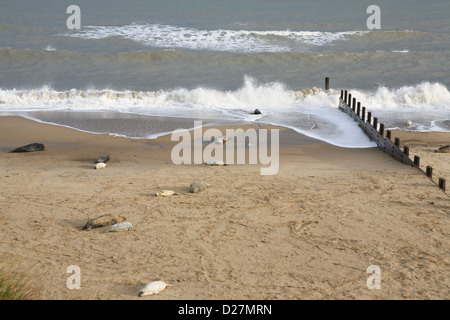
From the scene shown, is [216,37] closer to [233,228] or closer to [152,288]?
[233,228]

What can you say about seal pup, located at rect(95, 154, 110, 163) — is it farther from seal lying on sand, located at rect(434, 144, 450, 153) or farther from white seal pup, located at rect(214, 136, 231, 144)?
seal lying on sand, located at rect(434, 144, 450, 153)

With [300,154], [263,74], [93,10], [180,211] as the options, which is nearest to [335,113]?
[300,154]

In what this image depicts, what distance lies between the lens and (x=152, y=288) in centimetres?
578

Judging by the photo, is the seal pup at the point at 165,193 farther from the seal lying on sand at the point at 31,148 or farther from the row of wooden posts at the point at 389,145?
the seal lying on sand at the point at 31,148

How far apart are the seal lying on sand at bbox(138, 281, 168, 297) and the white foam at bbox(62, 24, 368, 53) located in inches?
1019

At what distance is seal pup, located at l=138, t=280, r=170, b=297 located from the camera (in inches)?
226

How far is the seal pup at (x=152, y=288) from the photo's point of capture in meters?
5.73

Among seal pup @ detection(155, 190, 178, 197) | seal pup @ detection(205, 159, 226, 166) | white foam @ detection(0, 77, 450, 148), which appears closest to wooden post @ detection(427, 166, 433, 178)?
seal pup @ detection(205, 159, 226, 166)

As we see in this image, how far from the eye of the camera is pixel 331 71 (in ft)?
82.6

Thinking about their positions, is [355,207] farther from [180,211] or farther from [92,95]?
[92,95]

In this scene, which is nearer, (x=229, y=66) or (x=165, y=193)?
(x=165, y=193)

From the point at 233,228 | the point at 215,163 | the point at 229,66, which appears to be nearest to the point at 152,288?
the point at 233,228

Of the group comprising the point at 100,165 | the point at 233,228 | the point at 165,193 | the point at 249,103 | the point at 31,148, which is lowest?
the point at 233,228
